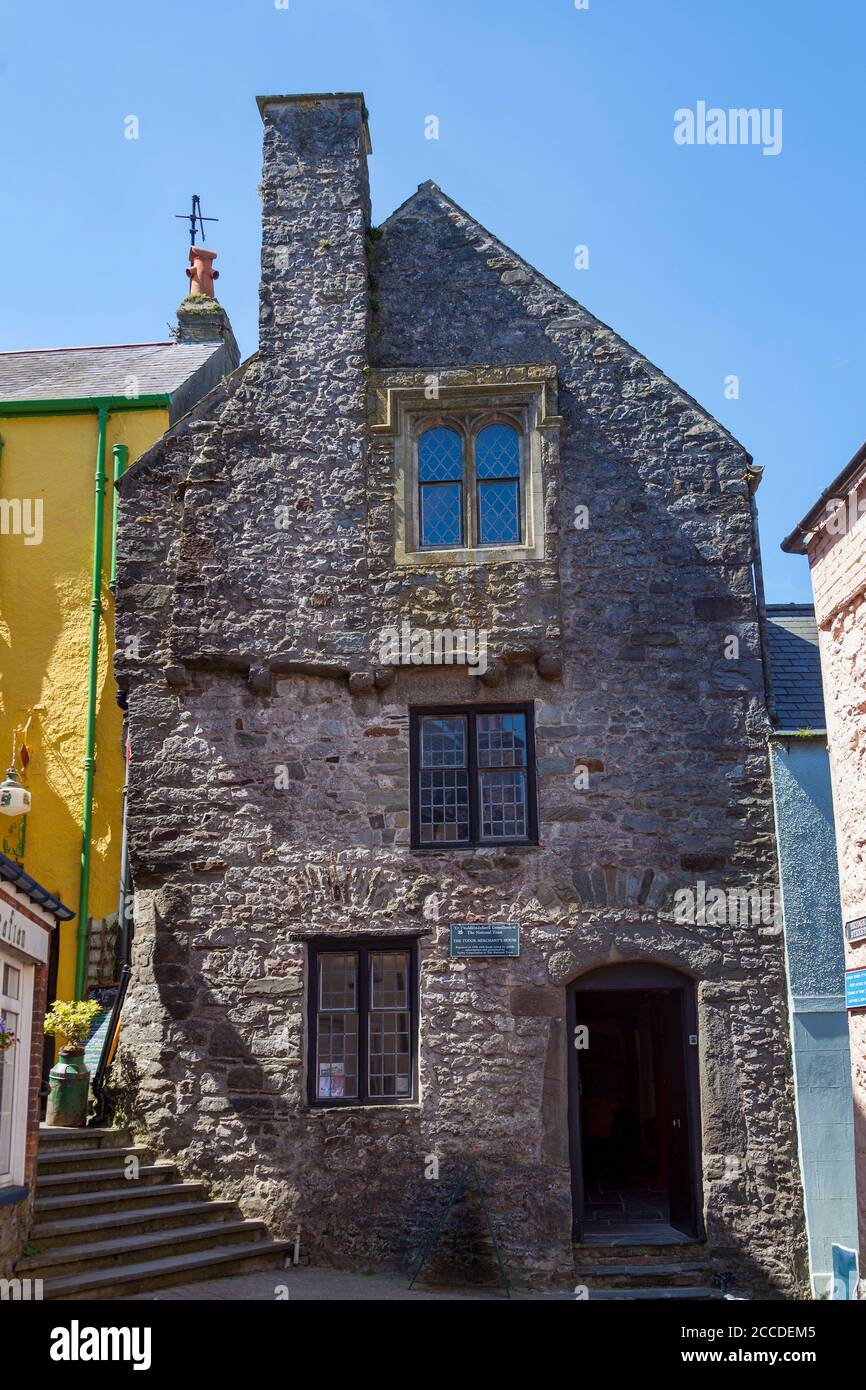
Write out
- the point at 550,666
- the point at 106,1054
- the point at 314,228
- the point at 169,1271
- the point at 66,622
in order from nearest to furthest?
the point at 169,1271 → the point at 550,666 → the point at 106,1054 → the point at 314,228 → the point at 66,622

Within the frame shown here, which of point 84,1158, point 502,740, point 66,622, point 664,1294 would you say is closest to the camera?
point 664,1294

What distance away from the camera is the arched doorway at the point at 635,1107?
1160 cm

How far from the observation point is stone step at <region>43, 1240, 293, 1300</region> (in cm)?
952

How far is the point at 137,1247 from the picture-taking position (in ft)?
34.1

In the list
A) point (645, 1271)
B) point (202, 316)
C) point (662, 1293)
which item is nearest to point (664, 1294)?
point (662, 1293)

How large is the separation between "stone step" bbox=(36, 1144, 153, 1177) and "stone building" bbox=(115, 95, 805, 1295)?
0.19m

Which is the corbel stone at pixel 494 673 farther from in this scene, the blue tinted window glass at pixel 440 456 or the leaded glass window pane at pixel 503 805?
the blue tinted window glass at pixel 440 456

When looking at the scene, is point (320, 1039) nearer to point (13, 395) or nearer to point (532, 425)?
point (532, 425)

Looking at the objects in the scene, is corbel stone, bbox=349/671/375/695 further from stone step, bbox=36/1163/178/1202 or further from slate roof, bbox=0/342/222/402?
slate roof, bbox=0/342/222/402

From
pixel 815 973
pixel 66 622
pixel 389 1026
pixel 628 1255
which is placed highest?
pixel 66 622

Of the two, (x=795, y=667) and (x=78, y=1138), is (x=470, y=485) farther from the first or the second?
(x=78, y=1138)

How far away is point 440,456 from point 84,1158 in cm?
711

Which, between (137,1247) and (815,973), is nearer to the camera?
(137,1247)
